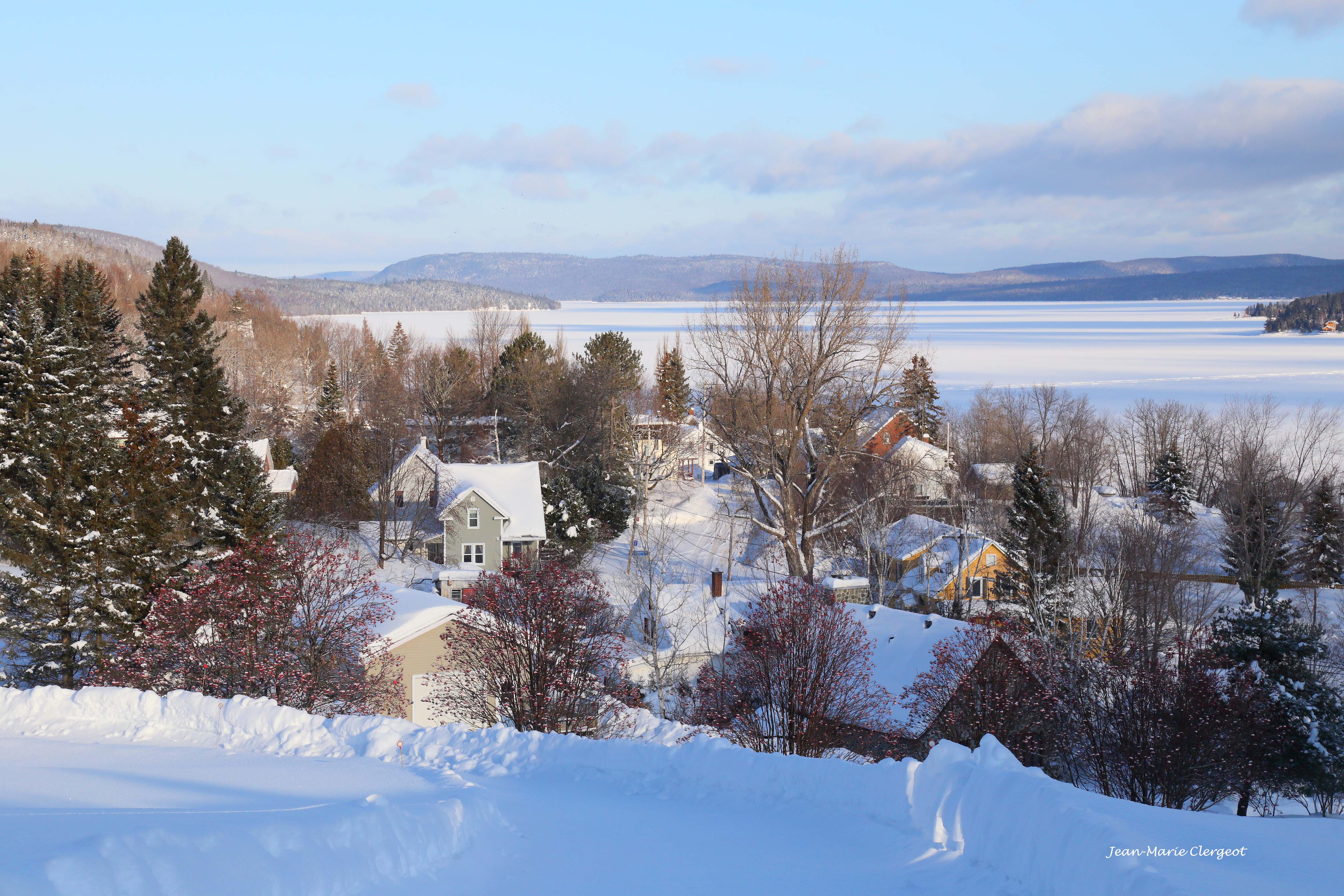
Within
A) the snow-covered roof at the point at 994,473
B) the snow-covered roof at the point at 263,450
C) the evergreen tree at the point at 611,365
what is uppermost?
the evergreen tree at the point at 611,365

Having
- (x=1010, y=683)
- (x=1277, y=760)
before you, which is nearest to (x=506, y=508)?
(x=1010, y=683)

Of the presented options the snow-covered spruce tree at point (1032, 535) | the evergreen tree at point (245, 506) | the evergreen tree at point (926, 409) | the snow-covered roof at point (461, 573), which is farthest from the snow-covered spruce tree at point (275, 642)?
the evergreen tree at point (926, 409)

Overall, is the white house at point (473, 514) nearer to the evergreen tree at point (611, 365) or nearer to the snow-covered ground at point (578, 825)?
the evergreen tree at point (611, 365)

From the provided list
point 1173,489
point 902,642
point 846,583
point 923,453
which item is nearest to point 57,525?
point 902,642

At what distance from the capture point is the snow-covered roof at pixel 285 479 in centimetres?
4991

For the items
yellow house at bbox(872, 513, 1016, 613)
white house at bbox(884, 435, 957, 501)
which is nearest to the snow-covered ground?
yellow house at bbox(872, 513, 1016, 613)

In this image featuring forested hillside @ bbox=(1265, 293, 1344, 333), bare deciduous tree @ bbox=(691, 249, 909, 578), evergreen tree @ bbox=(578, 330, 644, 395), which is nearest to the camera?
bare deciduous tree @ bbox=(691, 249, 909, 578)

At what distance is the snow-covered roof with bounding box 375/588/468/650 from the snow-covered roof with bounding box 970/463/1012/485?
4191 cm

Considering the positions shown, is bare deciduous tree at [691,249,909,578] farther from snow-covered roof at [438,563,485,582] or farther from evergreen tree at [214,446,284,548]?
snow-covered roof at [438,563,485,582]

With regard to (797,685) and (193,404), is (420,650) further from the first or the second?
(193,404)

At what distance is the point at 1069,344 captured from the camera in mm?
170625

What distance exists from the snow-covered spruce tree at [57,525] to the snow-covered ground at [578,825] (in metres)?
11.7

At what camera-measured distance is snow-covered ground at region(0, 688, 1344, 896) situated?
6473mm

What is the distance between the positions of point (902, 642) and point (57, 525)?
23922mm
